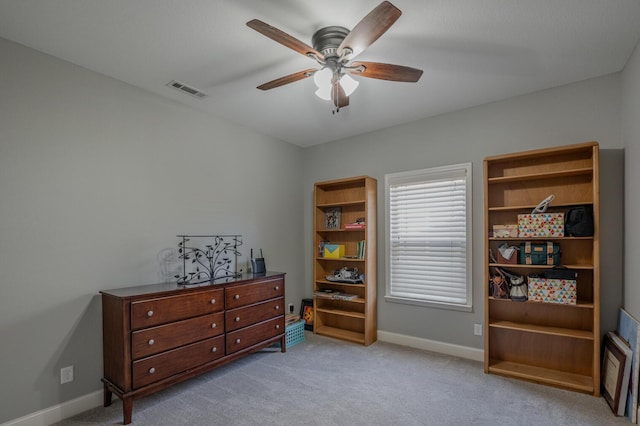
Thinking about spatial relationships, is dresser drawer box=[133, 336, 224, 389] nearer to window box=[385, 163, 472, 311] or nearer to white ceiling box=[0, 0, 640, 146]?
window box=[385, 163, 472, 311]

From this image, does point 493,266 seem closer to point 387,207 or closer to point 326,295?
point 387,207

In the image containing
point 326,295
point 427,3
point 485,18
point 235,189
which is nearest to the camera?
point 427,3

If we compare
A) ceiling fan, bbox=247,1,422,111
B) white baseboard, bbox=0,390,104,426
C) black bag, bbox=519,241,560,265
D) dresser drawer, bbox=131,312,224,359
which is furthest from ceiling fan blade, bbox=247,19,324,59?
white baseboard, bbox=0,390,104,426

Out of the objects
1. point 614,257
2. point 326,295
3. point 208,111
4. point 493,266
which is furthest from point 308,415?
point 208,111

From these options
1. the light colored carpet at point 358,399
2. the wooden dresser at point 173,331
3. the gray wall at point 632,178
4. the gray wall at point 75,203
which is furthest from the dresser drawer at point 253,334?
the gray wall at point 632,178

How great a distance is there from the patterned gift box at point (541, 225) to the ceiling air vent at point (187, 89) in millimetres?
3236

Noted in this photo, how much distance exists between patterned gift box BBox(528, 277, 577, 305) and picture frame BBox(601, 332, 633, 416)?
392mm

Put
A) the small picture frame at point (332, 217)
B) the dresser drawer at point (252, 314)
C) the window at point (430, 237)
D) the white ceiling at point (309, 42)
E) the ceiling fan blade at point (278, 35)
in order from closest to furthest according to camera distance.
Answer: the ceiling fan blade at point (278, 35) < the white ceiling at point (309, 42) < the dresser drawer at point (252, 314) < the window at point (430, 237) < the small picture frame at point (332, 217)

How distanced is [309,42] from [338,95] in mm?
428

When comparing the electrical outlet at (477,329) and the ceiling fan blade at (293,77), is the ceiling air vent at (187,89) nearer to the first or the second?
the ceiling fan blade at (293,77)

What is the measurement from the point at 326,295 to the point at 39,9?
365cm

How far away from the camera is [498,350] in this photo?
3.19 m

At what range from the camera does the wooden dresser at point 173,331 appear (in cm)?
237

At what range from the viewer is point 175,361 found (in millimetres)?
2625
